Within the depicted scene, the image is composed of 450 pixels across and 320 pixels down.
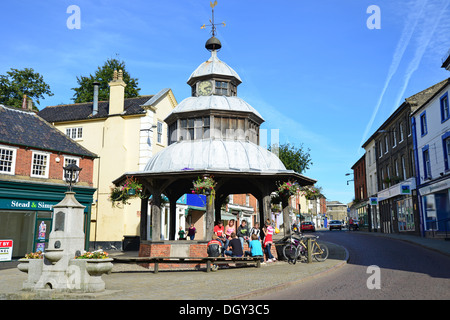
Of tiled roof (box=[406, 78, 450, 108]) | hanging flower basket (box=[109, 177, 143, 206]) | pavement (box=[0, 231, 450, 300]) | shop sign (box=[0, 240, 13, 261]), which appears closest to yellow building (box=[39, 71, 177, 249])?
shop sign (box=[0, 240, 13, 261])

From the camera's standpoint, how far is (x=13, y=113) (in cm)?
2541

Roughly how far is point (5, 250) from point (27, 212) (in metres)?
2.72

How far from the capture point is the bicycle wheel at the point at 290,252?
51.8ft

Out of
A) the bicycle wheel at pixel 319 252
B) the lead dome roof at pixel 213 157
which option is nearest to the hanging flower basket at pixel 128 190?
the lead dome roof at pixel 213 157

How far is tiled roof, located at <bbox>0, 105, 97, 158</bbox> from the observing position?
23.2 m

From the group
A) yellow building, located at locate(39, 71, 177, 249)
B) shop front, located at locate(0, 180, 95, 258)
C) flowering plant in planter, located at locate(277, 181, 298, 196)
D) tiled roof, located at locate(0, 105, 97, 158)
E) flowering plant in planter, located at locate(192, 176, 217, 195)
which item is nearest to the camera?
flowering plant in planter, located at locate(192, 176, 217, 195)

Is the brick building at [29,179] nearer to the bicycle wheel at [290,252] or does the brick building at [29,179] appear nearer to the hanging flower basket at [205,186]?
the hanging flower basket at [205,186]

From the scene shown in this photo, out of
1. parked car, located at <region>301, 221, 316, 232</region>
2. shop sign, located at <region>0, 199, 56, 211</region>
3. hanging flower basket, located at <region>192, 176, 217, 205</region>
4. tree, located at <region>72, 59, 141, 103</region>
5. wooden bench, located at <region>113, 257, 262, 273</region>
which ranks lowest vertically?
wooden bench, located at <region>113, 257, 262, 273</region>

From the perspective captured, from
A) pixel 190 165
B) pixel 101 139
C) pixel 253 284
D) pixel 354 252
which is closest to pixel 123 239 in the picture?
pixel 101 139

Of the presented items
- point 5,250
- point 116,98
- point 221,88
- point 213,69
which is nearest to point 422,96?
point 221,88

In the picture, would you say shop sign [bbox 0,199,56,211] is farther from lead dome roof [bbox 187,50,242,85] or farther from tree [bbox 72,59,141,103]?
tree [bbox 72,59,141,103]

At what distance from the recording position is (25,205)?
22203 mm

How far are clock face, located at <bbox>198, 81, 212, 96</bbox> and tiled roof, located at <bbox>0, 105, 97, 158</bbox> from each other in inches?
418
